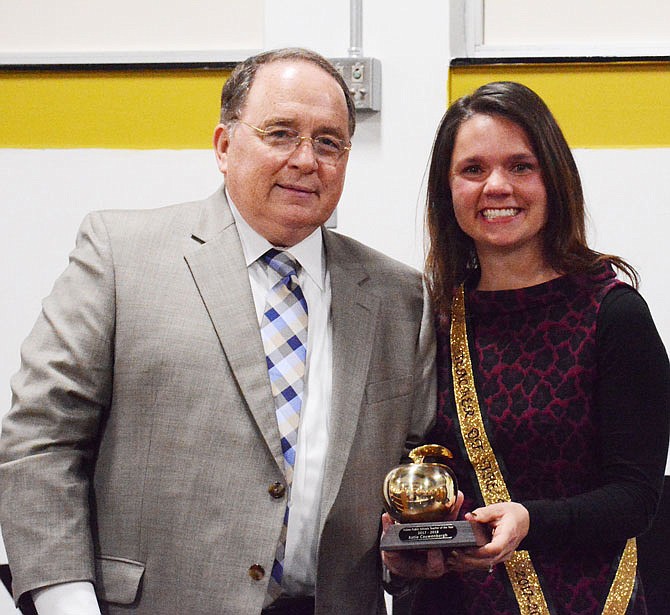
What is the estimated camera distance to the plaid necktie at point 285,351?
1798mm

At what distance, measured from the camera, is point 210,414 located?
1763 millimetres

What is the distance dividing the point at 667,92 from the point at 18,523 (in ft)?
7.22

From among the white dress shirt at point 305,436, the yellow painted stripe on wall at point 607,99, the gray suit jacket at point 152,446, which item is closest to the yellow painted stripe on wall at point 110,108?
the yellow painted stripe on wall at point 607,99

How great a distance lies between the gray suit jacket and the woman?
0.98 feet

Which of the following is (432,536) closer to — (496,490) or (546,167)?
(496,490)

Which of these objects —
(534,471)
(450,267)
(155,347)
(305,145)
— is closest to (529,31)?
(450,267)

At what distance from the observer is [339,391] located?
185 centimetres

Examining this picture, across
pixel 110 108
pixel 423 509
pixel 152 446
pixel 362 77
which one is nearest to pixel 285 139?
pixel 152 446

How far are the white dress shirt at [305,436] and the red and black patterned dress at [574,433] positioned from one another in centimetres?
33

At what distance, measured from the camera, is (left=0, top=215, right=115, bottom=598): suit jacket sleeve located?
67.9 inches

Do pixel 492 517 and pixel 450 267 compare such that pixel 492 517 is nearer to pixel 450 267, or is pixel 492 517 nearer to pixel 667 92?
pixel 450 267

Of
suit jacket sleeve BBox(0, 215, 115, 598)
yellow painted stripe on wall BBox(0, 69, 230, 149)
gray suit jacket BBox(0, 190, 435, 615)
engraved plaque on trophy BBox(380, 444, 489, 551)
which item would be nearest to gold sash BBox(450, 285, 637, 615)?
engraved plaque on trophy BBox(380, 444, 489, 551)

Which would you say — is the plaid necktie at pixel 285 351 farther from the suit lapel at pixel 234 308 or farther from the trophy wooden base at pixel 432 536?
the trophy wooden base at pixel 432 536

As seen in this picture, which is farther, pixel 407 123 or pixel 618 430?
pixel 407 123
